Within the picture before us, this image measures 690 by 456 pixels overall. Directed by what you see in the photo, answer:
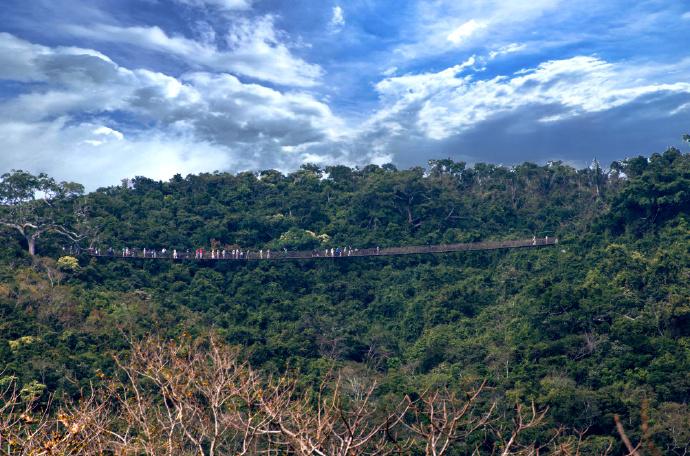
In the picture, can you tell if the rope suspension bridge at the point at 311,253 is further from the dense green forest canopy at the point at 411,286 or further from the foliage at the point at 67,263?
the foliage at the point at 67,263

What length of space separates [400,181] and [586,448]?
26569 mm

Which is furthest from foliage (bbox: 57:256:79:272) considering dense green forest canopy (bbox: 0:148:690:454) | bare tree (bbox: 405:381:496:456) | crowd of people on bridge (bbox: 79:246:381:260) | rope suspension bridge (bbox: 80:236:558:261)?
bare tree (bbox: 405:381:496:456)

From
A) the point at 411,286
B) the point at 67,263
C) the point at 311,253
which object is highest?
the point at 311,253

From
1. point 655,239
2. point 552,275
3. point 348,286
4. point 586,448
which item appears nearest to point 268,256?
point 348,286

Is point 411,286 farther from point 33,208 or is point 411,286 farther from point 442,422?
point 442,422

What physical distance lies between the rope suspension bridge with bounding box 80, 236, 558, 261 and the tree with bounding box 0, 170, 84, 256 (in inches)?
92.5

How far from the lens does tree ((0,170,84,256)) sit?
3605 cm

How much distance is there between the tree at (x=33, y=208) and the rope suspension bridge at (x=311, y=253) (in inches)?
92.5

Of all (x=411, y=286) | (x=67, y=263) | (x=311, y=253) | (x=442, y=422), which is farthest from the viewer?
(x=311, y=253)

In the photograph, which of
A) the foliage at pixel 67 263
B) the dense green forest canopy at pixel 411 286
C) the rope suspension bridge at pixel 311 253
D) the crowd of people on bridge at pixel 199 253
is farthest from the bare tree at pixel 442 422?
the foliage at pixel 67 263

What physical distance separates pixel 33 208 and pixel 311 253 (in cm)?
1364

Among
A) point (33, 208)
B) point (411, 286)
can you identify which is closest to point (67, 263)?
point (33, 208)

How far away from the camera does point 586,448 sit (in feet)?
67.6

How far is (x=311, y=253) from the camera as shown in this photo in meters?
38.8
